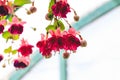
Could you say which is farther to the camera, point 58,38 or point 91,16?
point 91,16

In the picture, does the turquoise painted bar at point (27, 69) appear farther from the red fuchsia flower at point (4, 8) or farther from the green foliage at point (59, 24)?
the green foliage at point (59, 24)

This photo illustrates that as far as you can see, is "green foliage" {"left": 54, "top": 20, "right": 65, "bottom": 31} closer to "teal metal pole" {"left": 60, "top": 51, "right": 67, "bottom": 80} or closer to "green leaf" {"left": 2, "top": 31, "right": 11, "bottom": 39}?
"green leaf" {"left": 2, "top": 31, "right": 11, "bottom": 39}

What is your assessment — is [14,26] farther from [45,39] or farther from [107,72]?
[107,72]

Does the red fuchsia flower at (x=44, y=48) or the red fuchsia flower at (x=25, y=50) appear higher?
the red fuchsia flower at (x=25, y=50)

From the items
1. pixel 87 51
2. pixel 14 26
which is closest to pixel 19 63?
pixel 14 26

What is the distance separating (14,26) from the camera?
1.41 metres

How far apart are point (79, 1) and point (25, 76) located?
1.09 m

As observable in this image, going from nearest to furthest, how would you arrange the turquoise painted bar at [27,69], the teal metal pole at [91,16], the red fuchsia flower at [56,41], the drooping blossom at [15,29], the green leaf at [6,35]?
1. the red fuchsia flower at [56,41]
2. the drooping blossom at [15,29]
3. the green leaf at [6,35]
4. the teal metal pole at [91,16]
5. the turquoise painted bar at [27,69]

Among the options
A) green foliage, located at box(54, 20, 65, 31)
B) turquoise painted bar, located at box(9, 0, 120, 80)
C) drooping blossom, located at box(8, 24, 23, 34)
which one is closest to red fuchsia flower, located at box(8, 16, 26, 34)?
drooping blossom, located at box(8, 24, 23, 34)

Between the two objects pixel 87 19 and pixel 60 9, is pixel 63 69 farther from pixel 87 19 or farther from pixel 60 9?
pixel 60 9

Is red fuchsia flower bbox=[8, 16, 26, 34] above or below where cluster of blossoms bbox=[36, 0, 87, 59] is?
above

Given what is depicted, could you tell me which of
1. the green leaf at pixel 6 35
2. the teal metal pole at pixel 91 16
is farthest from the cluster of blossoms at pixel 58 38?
the teal metal pole at pixel 91 16

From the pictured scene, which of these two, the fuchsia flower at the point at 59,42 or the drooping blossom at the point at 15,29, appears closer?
the fuchsia flower at the point at 59,42

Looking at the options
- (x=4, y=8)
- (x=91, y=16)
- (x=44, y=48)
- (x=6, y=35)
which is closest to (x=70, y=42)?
(x=44, y=48)
